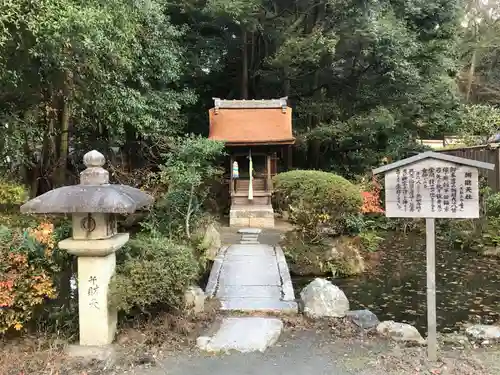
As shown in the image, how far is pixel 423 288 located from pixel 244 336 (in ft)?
17.6

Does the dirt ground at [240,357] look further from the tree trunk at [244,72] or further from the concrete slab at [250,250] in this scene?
the tree trunk at [244,72]

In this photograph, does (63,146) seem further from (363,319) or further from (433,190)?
(433,190)

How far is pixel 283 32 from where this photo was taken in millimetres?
19859

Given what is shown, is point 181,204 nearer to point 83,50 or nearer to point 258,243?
point 258,243

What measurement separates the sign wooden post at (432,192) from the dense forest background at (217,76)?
20.3 feet

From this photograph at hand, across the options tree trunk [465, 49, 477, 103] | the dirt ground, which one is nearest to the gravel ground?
the dirt ground

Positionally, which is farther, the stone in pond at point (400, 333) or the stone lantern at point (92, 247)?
the stone in pond at point (400, 333)

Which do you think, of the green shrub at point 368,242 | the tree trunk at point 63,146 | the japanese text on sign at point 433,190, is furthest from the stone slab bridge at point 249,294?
the tree trunk at point 63,146

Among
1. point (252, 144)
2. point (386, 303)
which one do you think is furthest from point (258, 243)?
point (252, 144)

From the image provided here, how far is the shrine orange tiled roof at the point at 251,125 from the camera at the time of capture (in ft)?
56.1

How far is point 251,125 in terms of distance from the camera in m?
18.2

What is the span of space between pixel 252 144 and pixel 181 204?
6.67 meters

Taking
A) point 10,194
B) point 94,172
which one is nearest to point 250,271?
point 94,172

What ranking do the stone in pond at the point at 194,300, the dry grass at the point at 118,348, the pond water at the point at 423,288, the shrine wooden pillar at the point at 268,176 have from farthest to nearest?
the shrine wooden pillar at the point at 268,176
the pond water at the point at 423,288
the stone in pond at the point at 194,300
the dry grass at the point at 118,348
